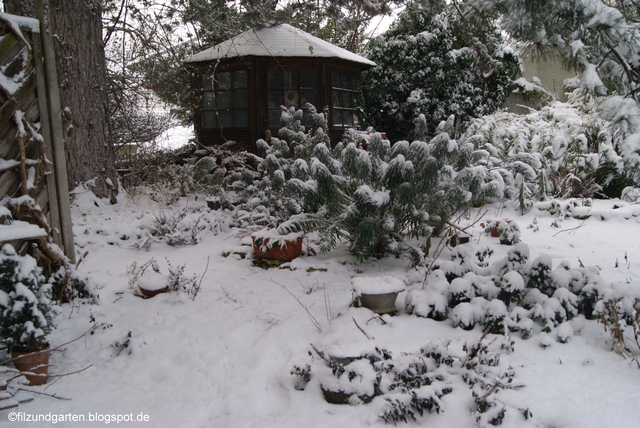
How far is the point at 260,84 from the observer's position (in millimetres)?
7496

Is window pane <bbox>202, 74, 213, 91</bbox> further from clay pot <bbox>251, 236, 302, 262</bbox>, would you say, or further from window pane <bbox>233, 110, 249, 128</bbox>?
clay pot <bbox>251, 236, 302, 262</bbox>

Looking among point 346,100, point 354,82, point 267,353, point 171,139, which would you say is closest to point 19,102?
point 267,353

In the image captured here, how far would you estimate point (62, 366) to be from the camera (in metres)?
2.33

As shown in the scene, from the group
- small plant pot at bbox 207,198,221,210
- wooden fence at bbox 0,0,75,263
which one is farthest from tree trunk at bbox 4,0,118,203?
wooden fence at bbox 0,0,75,263

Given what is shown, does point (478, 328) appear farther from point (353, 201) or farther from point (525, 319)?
point (353, 201)

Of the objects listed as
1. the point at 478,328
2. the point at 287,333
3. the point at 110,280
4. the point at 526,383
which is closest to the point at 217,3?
the point at 110,280

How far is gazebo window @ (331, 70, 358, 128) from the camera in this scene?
7.91m

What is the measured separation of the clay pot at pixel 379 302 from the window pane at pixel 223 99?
18.9ft

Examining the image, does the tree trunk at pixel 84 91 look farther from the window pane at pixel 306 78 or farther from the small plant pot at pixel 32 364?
the small plant pot at pixel 32 364

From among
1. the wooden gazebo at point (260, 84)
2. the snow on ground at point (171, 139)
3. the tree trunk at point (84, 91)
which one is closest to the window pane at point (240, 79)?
the wooden gazebo at point (260, 84)

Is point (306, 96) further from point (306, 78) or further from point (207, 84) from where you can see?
point (207, 84)

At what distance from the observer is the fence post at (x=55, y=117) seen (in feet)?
8.71

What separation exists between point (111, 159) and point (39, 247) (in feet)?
11.2

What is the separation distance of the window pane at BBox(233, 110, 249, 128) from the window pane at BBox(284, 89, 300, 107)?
2.32ft
